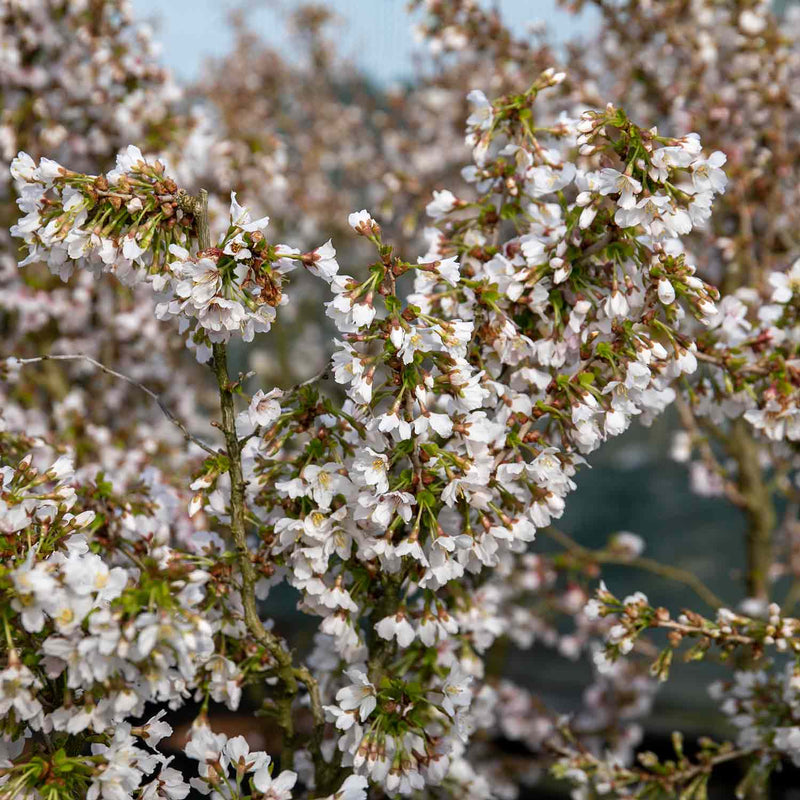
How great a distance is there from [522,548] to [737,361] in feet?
2.20

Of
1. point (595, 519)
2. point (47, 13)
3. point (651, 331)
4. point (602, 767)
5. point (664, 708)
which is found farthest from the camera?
point (595, 519)

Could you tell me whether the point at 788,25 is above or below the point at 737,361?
above

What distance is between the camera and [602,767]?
7.55 ft

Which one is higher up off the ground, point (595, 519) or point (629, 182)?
point (595, 519)

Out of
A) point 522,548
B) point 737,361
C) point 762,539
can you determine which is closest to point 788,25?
point 762,539

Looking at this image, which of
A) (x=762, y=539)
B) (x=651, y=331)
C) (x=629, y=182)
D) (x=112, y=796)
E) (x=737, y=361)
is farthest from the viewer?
(x=762, y=539)

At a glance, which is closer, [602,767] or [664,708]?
[602,767]

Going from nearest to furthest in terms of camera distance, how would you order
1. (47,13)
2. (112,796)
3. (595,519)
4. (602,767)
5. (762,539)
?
(112,796), (602,767), (47,13), (762,539), (595,519)

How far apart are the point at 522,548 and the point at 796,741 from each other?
2.93 ft

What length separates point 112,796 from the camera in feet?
4.61

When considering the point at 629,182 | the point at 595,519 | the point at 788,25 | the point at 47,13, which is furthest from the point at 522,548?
the point at 595,519

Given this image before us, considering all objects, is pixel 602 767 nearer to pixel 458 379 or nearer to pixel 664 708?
pixel 458 379

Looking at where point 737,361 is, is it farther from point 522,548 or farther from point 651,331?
point 522,548

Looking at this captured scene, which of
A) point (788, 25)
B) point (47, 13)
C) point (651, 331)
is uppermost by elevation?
point (788, 25)
